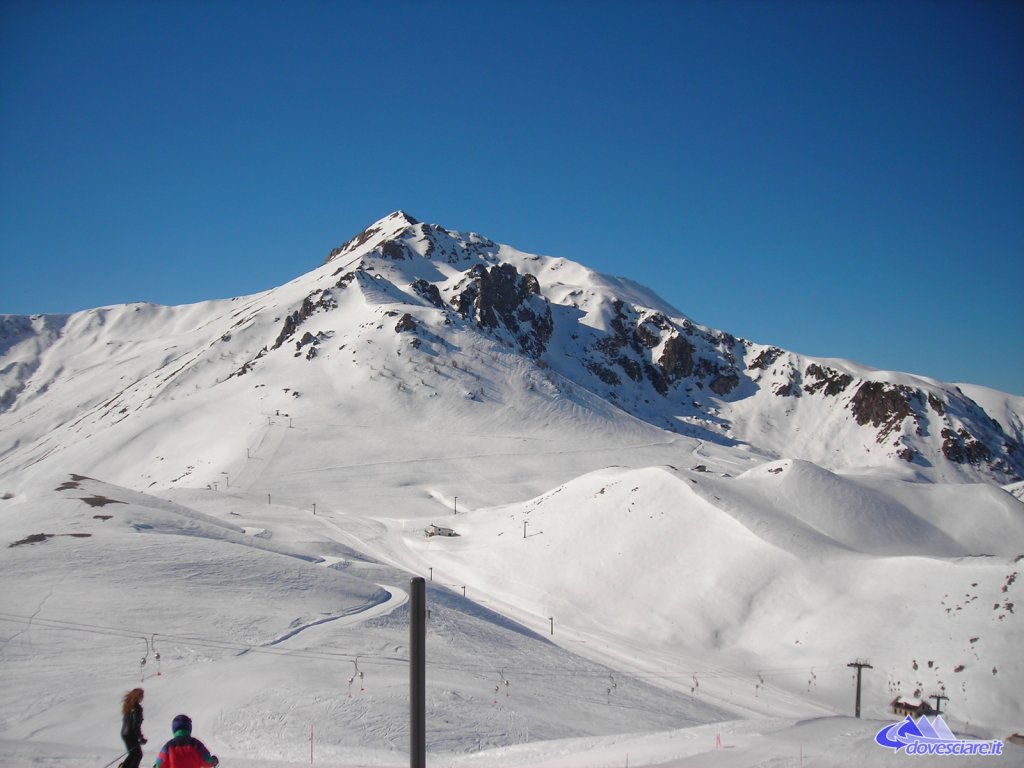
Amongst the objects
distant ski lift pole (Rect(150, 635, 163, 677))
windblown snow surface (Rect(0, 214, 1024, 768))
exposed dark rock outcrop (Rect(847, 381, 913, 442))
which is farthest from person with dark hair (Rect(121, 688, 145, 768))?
exposed dark rock outcrop (Rect(847, 381, 913, 442))

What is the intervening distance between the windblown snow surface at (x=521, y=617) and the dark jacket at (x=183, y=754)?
573cm

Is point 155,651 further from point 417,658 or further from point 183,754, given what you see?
point 417,658

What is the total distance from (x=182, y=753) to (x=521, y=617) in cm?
3546

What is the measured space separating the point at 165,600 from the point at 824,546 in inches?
1463

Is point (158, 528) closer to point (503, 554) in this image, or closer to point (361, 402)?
point (503, 554)

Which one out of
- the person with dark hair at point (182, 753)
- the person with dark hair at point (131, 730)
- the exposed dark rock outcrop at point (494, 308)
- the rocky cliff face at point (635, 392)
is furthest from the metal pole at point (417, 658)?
the exposed dark rock outcrop at point (494, 308)

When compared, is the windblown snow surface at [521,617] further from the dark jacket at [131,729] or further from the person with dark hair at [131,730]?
the dark jacket at [131,729]

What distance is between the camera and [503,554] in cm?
5509

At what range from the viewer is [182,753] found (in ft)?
30.9

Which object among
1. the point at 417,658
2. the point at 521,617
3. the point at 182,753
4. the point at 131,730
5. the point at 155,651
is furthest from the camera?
the point at 521,617

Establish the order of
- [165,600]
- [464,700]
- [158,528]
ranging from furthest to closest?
[158,528], [165,600], [464,700]

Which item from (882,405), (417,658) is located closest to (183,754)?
(417,658)

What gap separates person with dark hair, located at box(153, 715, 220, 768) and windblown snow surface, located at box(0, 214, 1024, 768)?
574 centimetres

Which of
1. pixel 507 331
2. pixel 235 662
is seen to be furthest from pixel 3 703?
pixel 507 331
